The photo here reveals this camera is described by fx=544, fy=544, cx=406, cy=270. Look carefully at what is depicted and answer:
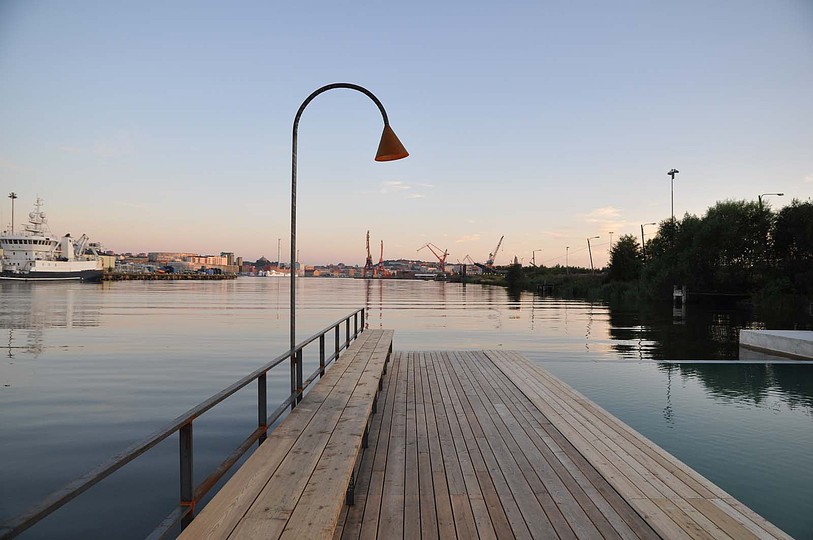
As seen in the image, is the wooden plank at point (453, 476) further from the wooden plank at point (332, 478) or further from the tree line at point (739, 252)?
the tree line at point (739, 252)

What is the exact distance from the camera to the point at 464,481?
4.43m

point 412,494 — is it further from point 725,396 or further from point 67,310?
point 67,310

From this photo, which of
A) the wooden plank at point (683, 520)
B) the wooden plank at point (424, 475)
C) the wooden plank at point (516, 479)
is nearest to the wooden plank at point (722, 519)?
the wooden plank at point (683, 520)

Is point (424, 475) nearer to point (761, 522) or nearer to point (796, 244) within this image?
point (761, 522)

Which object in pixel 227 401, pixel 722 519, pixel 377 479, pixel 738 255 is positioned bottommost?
pixel 227 401

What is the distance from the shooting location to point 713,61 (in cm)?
2022

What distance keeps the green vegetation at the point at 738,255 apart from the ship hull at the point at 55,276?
84.8 meters

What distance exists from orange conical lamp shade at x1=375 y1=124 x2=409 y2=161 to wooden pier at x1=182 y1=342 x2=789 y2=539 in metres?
2.62

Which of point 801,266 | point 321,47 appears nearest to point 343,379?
point 321,47

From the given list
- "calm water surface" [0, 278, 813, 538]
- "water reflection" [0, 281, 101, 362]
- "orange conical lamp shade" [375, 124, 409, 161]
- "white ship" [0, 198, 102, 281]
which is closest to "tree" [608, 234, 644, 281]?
"calm water surface" [0, 278, 813, 538]

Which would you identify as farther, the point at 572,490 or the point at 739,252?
the point at 739,252

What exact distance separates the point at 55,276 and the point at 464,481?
333ft

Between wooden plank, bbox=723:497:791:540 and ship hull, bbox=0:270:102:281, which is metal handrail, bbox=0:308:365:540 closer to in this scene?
wooden plank, bbox=723:497:791:540

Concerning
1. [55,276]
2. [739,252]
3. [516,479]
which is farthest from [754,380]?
[55,276]
